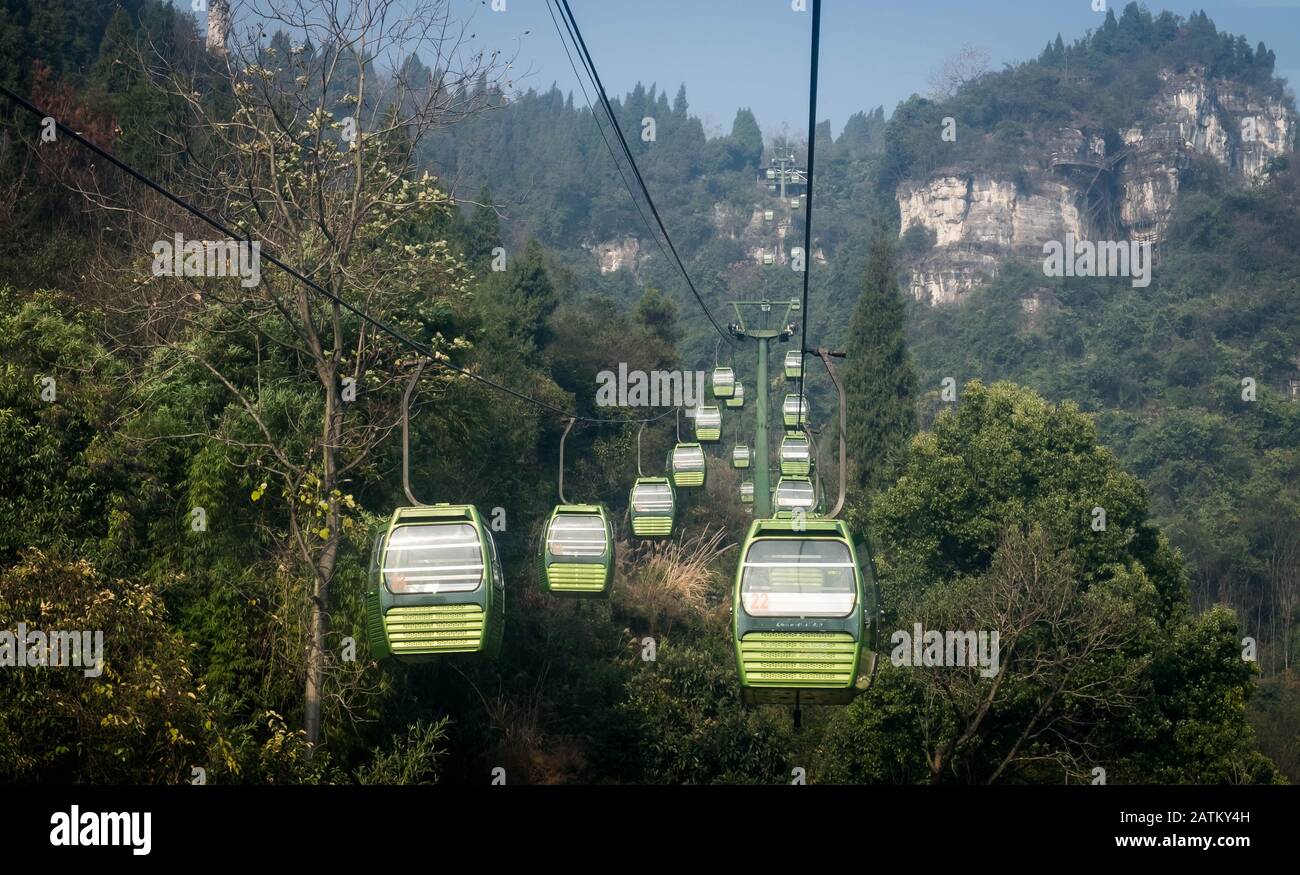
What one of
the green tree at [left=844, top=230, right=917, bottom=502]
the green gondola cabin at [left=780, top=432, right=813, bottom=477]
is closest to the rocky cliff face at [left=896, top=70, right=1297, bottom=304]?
the green tree at [left=844, top=230, right=917, bottom=502]

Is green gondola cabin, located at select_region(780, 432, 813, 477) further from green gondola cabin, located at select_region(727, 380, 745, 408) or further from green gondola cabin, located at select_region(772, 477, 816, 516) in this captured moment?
green gondola cabin, located at select_region(727, 380, 745, 408)

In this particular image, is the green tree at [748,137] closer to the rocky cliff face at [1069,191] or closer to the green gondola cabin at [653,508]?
the rocky cliff face at [1069,191]

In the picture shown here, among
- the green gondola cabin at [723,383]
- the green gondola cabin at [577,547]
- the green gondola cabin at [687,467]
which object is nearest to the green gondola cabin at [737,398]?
the green gondola cabin at [723,383]

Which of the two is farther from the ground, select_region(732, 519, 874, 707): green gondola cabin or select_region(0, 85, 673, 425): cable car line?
select_region(0, 85, 673, 425): cable car line

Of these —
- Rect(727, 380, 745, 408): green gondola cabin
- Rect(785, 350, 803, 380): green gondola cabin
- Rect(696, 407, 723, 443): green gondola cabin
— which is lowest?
Rect(696, 407, 723, 443): green gondola cabin

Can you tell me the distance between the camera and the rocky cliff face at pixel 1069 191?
148 m

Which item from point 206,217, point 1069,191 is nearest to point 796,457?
point 206,217

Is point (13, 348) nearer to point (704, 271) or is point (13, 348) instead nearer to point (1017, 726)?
point (1017, 726)

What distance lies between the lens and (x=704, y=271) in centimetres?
12694

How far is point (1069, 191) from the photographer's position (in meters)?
155

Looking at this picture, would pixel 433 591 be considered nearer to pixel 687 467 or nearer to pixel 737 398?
pixel 687 467

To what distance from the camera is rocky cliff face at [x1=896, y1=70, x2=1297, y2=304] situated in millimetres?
147875

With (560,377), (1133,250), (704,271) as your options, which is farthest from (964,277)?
(560,377)
